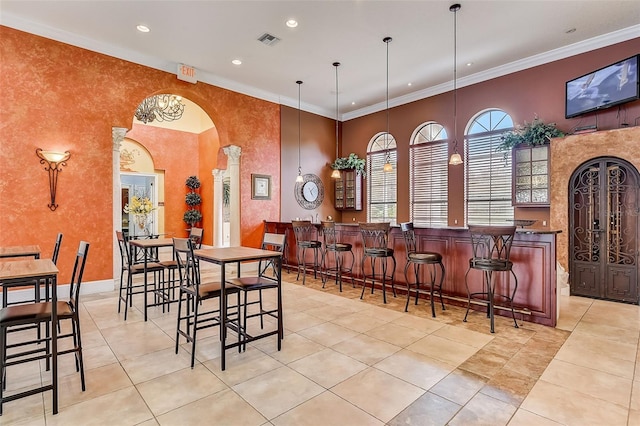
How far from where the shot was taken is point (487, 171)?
604 centimetres

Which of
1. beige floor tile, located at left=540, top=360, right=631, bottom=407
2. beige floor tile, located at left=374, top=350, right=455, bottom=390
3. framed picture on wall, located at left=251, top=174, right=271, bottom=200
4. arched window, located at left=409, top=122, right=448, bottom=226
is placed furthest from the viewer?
framed picture on wall, located at left=251, top=174, right=271, bottom=200

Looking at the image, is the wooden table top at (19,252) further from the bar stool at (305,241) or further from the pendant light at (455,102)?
the pendant light at (455,102)

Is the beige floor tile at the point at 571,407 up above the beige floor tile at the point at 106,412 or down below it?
below

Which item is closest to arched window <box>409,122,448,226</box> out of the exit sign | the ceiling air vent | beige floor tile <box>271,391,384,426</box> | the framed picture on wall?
the framed picture on wall

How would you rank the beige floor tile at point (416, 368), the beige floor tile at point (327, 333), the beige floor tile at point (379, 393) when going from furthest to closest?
the beige floor tile at point (327, 333) → the beige floor tile at point (416, 368) → the beige floor tile at point (379, 393)

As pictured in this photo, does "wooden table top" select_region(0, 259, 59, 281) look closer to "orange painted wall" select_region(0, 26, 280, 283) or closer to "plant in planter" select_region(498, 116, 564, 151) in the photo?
"orange painted wall" select_region(0, 26, 280, 283)

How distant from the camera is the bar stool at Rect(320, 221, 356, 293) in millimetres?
5213

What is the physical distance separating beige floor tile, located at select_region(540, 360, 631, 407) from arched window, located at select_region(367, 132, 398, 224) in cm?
505

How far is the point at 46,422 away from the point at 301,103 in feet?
23.0

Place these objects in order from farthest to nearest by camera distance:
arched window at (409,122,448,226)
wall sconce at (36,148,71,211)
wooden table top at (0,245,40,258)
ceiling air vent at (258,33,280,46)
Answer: arched window at (409,122,448,226)
ceiling air vent at (258,33,280,46)
wall sconce at (36,148,71,211)
wooden table top at (0,245,40,258)

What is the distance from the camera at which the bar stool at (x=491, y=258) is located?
3.32 metres

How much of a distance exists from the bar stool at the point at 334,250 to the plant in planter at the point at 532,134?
3.20 metres

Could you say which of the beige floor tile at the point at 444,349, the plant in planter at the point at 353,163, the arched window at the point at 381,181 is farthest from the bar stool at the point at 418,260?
the plant in planter at the point at 353,163

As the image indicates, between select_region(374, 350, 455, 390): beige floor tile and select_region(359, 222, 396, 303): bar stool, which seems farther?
select_region(359, 222, 396, 303): bar stool
